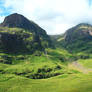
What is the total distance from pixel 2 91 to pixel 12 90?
1317cm

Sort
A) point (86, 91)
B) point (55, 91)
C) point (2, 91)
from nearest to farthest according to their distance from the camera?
point (86, 91), point (55, 91), point (2, 91)

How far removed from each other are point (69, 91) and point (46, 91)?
31.4 metres

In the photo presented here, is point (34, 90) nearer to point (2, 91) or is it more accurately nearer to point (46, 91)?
point (46, 91)

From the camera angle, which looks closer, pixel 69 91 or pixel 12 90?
pixel 69 91

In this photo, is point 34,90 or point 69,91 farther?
point 34,90

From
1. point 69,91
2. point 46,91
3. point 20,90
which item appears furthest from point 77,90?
point 20,90

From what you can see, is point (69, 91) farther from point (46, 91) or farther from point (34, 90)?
point (34, 90)

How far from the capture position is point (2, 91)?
644 feet

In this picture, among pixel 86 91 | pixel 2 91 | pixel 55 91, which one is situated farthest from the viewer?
pixel 2 91

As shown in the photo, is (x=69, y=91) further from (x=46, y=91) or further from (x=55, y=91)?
(x=46, y=91)

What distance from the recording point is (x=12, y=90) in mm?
199875

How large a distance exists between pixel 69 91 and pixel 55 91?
19587mm

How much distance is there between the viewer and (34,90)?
195 metres

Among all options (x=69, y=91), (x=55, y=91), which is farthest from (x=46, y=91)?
(x=69, y=91)
